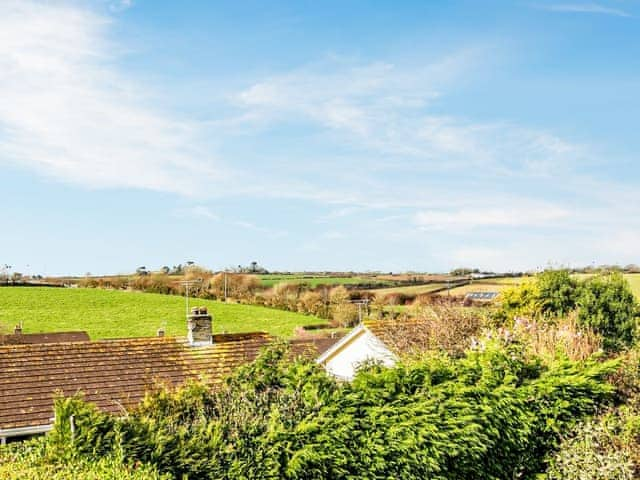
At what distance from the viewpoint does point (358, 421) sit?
37.9 ft

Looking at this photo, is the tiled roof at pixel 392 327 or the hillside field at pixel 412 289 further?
the hillside field at pixel 412 289

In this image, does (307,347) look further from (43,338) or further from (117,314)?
(117,314)

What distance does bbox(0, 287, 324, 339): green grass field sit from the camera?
186ft

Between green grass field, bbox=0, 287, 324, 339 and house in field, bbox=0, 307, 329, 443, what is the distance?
104 ft

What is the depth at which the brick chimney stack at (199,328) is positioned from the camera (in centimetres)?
2083

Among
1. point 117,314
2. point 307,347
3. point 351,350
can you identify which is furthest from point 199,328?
point 117,314

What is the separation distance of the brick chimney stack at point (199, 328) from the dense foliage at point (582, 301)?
49.6ft

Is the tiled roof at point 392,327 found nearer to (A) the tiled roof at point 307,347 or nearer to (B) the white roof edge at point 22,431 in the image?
(A) the tiled roof at point 307,347

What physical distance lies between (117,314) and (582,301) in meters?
46.3

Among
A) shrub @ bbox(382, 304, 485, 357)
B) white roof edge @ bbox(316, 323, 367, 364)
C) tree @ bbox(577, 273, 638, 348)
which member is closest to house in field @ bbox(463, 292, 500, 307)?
tree @ bbox(577, 273, 638, 348)

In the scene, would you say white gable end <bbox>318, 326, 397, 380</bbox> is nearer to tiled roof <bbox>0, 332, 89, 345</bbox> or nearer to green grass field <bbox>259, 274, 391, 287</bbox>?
tiled roof <bbox>0, 332, 89, 345</bbox>

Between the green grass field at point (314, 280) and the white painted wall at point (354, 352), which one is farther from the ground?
the green grass field at point (314, 280)

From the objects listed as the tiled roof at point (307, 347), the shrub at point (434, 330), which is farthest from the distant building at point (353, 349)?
the tiled roof at point (307, 347)

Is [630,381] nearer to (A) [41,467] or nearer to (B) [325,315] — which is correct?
(A) [41,467]
